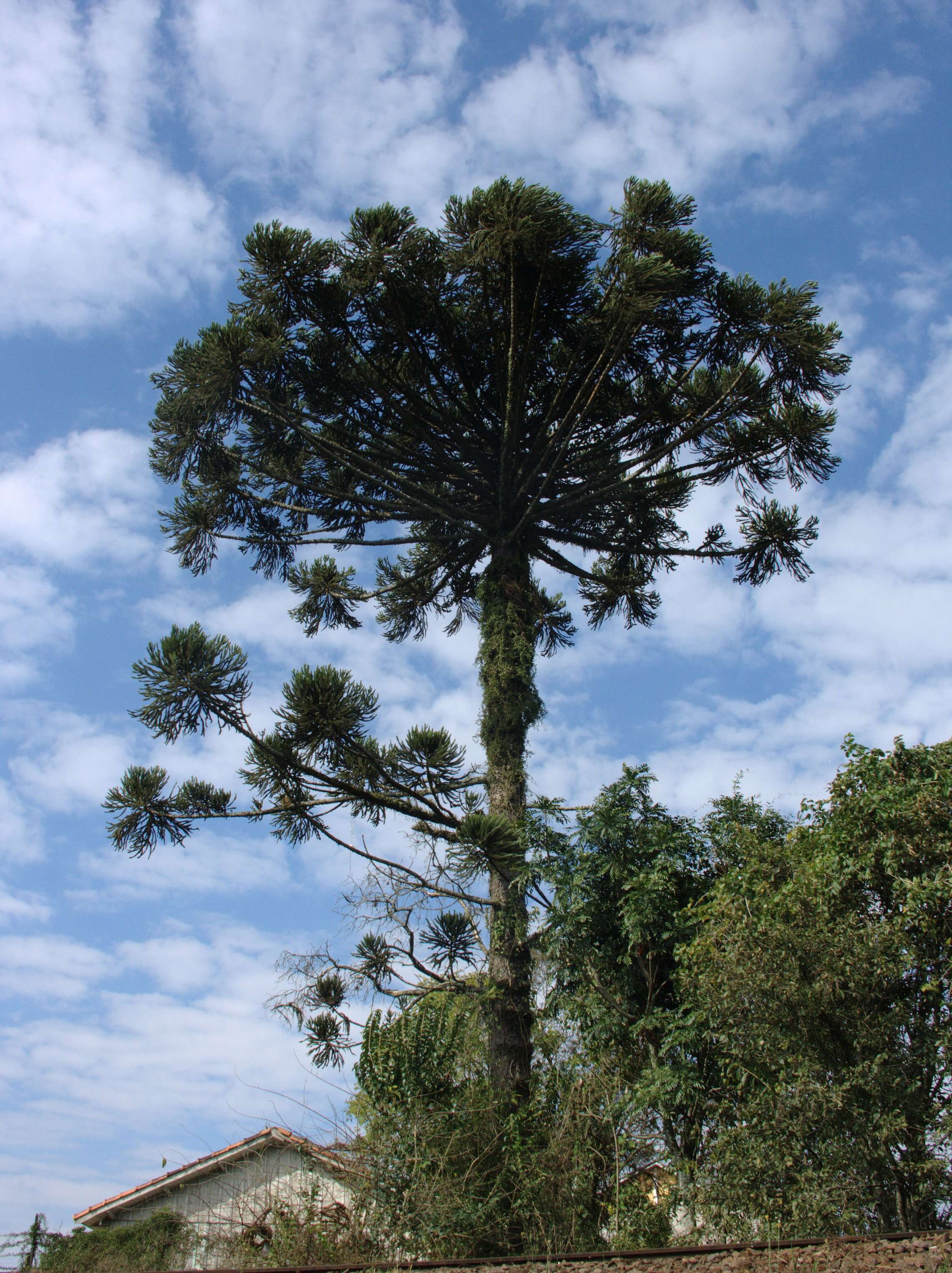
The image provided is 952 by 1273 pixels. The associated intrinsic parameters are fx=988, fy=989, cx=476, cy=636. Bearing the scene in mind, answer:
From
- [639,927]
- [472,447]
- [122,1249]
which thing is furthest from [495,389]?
[122,1249]

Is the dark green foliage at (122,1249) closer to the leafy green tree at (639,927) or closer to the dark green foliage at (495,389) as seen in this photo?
the leafy green tree at (639,927)

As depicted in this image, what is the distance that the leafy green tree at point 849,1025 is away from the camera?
632 cm

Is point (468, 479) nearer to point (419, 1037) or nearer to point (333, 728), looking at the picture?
point (333, 728)

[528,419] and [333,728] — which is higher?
[528,419]

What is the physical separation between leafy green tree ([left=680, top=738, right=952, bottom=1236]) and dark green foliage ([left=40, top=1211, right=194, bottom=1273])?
23.1 ft

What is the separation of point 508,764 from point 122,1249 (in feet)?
36.9

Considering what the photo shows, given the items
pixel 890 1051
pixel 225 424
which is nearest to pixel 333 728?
pixel 225 424

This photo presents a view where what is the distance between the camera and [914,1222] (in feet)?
20.6

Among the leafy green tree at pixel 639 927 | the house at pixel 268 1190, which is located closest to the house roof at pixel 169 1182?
the house at pixel 268 1190

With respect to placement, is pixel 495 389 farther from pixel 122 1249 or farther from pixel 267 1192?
pixel 122 1249

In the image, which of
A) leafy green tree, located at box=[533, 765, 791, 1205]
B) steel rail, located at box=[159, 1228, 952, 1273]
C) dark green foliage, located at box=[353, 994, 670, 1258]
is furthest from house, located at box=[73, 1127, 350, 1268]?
leafy green tree, located at box=[533, 765, 791, 1205]

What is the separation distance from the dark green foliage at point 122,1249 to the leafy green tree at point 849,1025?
705cm

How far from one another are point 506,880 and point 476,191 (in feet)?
22.7

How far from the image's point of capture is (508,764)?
10336 millimetres
